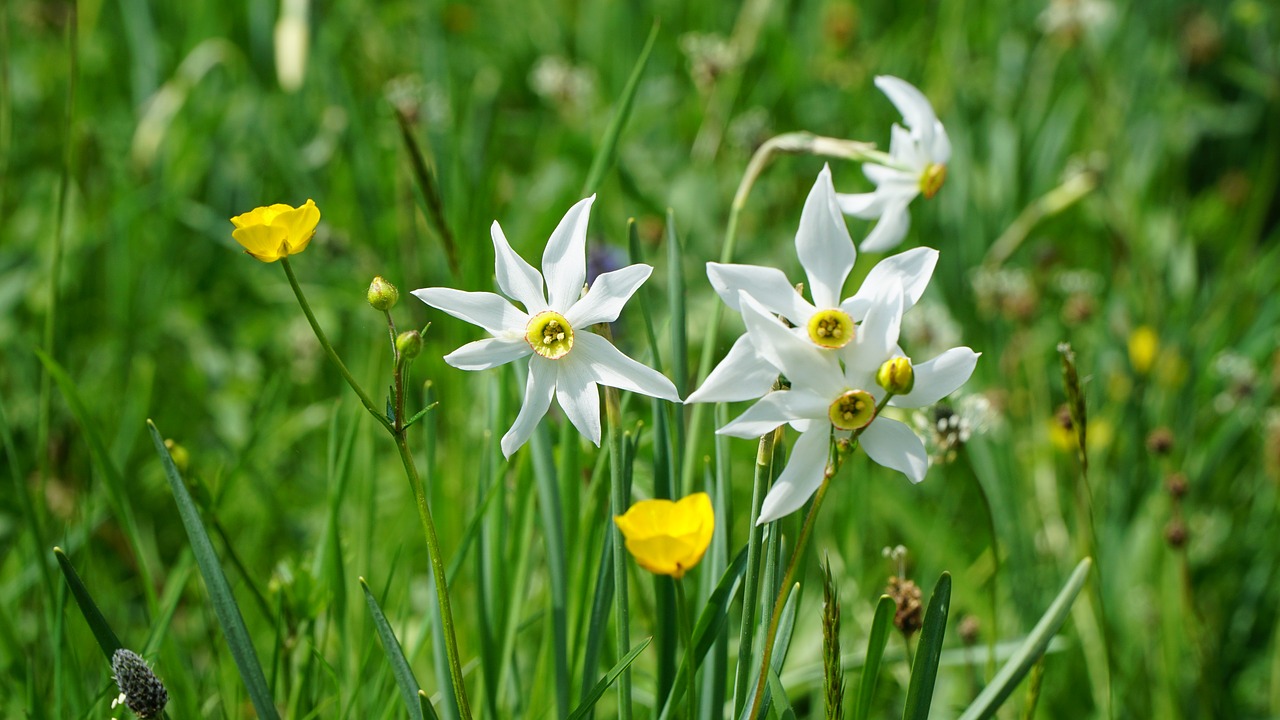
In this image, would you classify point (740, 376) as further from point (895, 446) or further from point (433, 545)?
point (433, 545)

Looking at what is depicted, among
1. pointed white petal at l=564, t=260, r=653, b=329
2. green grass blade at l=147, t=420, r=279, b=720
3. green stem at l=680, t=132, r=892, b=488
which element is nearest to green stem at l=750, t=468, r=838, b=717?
pointed white petal at l=564, t=260, r=653, b=329

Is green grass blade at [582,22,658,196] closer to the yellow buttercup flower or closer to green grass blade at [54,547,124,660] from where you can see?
the yellow buttercup flower

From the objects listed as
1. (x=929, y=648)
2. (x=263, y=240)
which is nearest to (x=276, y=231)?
(x=263, y=240)

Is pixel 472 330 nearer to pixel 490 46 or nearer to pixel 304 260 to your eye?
pixel 304 260

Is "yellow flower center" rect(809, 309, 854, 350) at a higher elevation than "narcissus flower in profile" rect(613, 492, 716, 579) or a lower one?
higher

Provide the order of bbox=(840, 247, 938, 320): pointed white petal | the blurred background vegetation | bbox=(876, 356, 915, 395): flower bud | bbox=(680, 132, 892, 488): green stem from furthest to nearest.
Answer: the blurred background vegetation → bbox=(680, 132, 892, 488): green stem → bbox=(840, 247, 938, 320): pointed white petal → bbox=(876, 356, 915, 395): flower bud

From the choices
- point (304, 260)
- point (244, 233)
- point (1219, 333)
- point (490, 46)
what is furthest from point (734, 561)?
point (490, 46)
